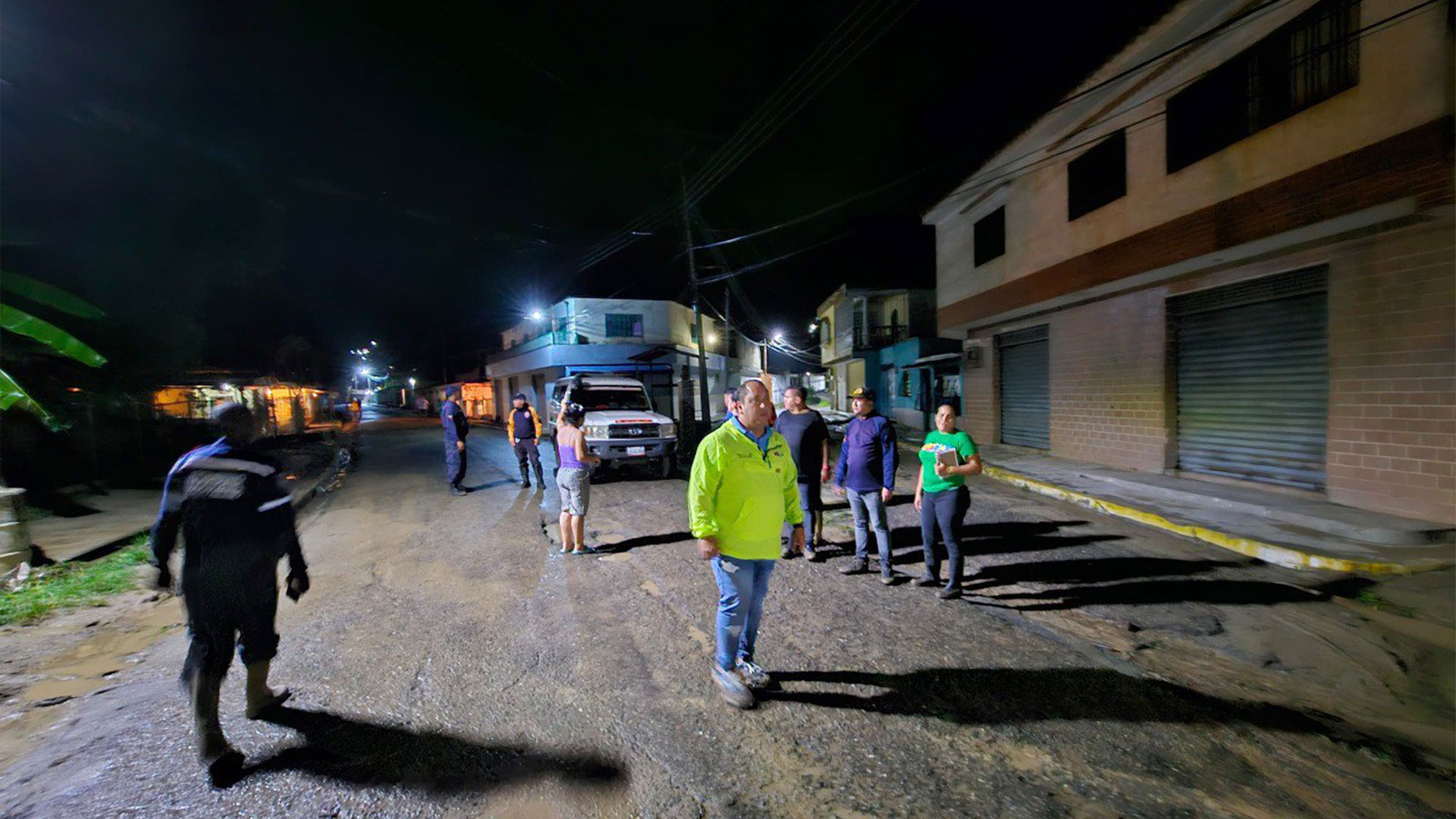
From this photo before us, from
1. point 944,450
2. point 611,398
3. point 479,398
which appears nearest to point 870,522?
point 944,450

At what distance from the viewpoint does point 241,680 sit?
3.40 meters

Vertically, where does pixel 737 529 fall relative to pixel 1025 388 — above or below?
below

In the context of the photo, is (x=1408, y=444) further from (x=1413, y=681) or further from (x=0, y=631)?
(x=0, y=631)

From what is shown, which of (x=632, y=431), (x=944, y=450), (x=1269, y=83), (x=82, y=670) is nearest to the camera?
(x=82, y=670)

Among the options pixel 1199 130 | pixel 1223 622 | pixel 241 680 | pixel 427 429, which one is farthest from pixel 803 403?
pixel 427 429

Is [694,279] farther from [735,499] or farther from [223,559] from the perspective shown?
[223,559]

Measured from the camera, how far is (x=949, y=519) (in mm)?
4484

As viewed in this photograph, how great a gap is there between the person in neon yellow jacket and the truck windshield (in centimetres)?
886

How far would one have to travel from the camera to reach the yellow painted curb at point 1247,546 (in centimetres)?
501

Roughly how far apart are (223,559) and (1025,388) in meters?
14.4

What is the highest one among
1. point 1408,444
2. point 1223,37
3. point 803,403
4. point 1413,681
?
point 1223,37

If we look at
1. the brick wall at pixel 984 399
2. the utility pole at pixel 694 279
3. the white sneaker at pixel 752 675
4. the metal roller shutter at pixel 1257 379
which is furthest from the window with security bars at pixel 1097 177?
the white sneaker at pixel 752 675

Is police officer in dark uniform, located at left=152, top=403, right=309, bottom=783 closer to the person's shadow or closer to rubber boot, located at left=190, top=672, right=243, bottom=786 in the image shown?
rubber boot, located at left=190, top=672, right=243, bottom=786

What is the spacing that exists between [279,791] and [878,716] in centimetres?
299
